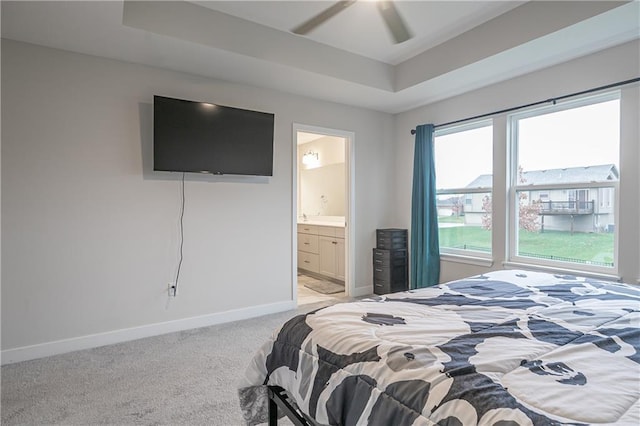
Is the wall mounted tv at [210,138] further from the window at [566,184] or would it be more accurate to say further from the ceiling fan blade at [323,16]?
the window at [566,184]

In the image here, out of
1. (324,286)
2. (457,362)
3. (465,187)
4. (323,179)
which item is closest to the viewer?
(457,362)

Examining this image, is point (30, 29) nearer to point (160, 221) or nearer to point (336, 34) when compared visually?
point (160, 221)

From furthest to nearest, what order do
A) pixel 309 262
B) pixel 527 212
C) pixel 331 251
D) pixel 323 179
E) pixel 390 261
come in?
pixel 323 179, pixel 309 262, pixel 331 251, pixel 390 261, pixel 527 212

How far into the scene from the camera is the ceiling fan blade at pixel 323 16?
1954 mm

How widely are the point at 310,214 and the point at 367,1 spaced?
444 centimetres

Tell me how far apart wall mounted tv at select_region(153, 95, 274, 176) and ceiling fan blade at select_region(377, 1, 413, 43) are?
1.73 metres

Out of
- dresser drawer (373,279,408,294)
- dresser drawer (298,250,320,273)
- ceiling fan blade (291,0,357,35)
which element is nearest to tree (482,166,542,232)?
dresser drawer (373,279,408,294)

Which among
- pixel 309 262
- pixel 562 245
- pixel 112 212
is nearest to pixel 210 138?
pixel 112 212

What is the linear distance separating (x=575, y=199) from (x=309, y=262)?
3757 millimetres

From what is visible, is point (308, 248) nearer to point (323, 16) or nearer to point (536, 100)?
point (536, 100)

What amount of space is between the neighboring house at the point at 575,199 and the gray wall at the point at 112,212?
2602 mm

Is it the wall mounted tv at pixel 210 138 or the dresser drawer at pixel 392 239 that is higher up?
the wall mounted tv at pixel 210 138

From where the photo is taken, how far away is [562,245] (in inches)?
→ 126

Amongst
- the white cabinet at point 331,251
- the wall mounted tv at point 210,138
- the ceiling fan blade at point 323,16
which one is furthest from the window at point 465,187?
the ceiling fan blade at point 323,16
